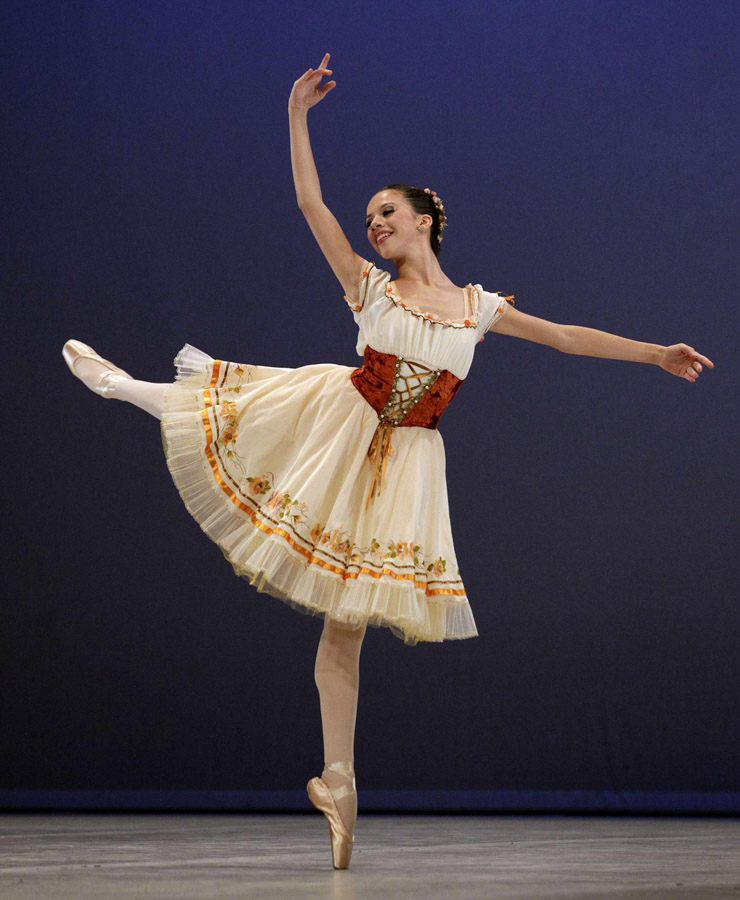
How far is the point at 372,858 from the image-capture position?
207 cm

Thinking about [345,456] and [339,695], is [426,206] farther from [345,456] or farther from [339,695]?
[339,695]

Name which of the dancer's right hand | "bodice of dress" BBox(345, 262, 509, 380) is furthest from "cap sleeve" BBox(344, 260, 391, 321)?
the dancer's right hand

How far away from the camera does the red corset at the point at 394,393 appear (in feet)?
6.71

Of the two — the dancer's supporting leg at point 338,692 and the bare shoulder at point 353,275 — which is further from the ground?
the bare shoulder at point 353,275

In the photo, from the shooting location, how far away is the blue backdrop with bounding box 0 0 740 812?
3.36m

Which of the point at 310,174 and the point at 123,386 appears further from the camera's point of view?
the point at 123,386

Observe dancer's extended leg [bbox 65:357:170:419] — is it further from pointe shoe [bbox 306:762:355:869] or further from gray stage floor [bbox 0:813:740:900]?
gray stage floor [bbox 0:813:740:900]

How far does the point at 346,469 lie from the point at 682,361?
0.78 m

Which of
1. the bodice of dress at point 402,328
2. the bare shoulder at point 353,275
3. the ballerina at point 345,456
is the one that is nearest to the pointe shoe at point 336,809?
the ballerina at point 345,456

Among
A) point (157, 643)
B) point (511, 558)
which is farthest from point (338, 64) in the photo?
point (157, 643)

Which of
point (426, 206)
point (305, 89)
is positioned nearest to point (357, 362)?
point (426, 206)

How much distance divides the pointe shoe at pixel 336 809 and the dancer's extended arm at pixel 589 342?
0.96m

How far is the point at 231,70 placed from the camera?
356cm

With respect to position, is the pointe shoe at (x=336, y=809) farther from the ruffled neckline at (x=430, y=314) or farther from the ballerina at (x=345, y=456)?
the ruffled neckline at (x=430, y=314)
